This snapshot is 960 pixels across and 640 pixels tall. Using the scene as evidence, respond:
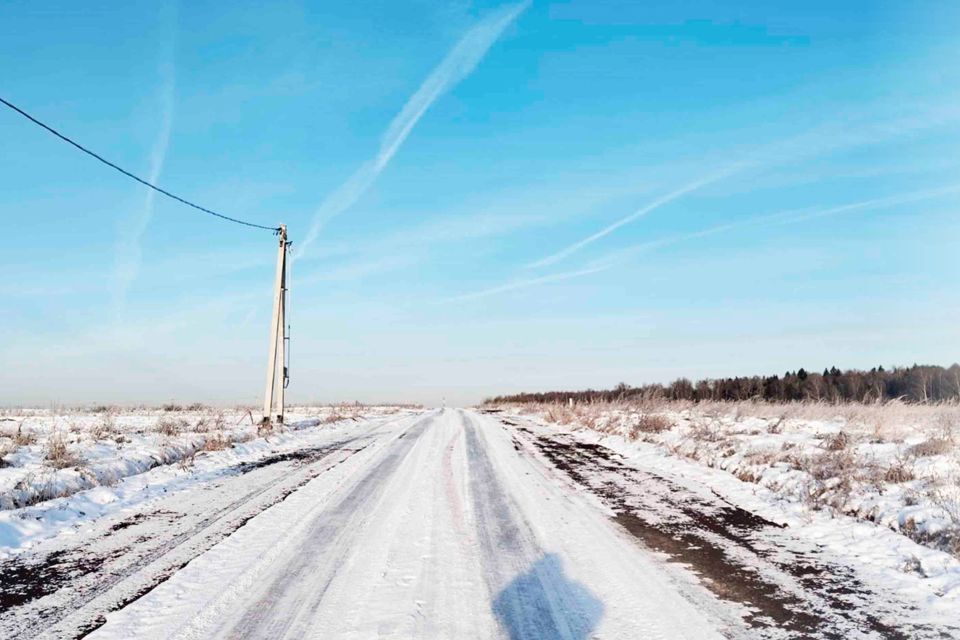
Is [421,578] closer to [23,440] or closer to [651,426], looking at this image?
[23,440]

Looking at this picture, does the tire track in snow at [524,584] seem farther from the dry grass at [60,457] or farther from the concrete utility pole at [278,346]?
the concrete utility pole at [278,346]

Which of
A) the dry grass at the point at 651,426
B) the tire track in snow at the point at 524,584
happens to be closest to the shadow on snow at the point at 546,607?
the tire track in snow at the point at 524,584

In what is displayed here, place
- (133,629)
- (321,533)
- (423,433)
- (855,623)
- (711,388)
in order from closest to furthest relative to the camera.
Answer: (133,629) < (855,623) < (321,533) < (423,433) < (711,388)

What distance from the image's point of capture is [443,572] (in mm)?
4797

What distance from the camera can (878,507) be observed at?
6797 millimetres

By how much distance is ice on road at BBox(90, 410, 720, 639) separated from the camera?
3725 mm

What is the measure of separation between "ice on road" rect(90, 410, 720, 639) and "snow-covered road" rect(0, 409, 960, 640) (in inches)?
0.8

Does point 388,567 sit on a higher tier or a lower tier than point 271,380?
lower

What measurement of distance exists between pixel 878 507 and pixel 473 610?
18.0 ft

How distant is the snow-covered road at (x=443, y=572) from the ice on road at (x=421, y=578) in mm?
20

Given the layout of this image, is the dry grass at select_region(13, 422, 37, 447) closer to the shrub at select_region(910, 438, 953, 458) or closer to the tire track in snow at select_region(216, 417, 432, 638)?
the tire track in snow at select_region(216, 417, 432, 638)

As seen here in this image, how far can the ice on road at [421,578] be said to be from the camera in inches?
147

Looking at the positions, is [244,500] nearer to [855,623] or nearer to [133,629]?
[133,629]

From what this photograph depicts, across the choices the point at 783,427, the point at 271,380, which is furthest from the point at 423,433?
the point at 783,427
